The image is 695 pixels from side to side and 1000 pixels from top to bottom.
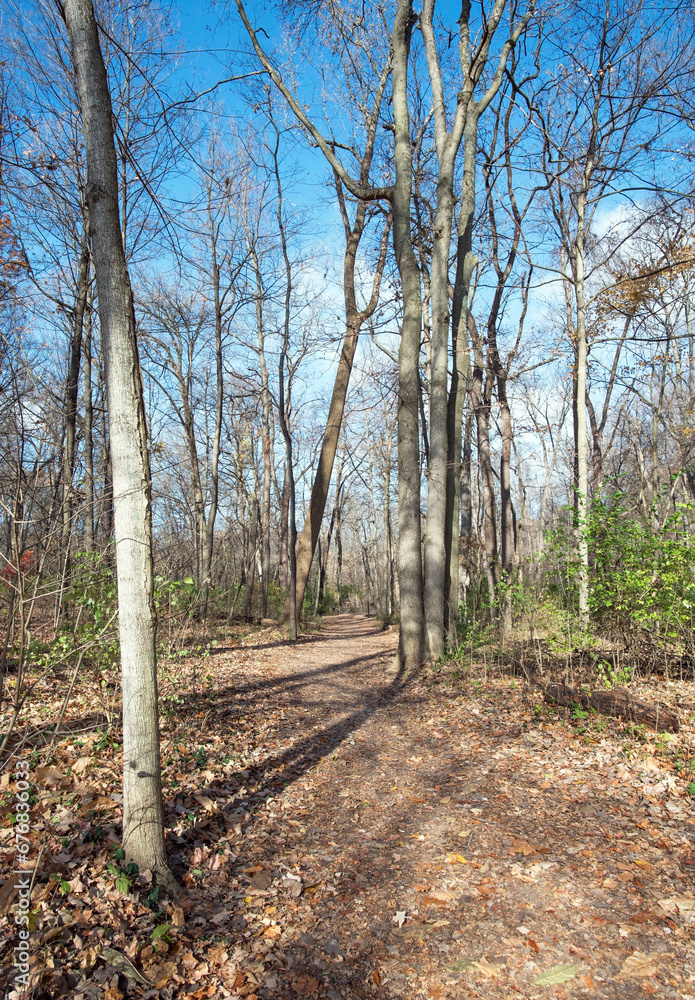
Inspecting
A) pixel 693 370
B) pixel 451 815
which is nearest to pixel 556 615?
pixel 451 815

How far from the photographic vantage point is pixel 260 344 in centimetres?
1845

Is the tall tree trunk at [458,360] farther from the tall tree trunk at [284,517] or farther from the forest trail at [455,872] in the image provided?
the tall tree trunk at [284,517]

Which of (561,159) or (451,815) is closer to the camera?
(451,815)

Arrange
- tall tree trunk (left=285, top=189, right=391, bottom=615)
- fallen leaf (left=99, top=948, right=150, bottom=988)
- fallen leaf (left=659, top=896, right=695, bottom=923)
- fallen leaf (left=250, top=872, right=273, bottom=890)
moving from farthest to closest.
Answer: tall tree trunk (left=285, top=189, right=391, bottom=615) → fallen leaf (left=250, top=872, right=273, bottom=890) → fallen leaf (left=659, top=896, right=695, bottom=923) → fallen leaf (left=99, top=948, right=150, bottom=988)

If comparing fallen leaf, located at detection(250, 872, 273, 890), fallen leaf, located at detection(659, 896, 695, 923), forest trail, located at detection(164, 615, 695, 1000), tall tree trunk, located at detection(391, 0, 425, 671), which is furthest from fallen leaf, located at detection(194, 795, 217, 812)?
tall tree trunk, located at detection(391, 0, 425, 671)

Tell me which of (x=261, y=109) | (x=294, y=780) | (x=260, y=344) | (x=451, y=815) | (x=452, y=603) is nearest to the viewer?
(x=451, y=815)

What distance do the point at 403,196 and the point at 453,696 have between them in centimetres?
778

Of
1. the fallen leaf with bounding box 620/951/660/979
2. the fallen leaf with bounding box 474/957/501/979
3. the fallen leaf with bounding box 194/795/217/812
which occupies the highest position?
the fallen leaf with bounding box 194/795/217/812

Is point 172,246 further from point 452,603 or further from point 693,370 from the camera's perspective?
point 693,370

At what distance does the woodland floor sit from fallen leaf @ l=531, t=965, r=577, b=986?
0.6 inches

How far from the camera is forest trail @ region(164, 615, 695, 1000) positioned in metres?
2.69

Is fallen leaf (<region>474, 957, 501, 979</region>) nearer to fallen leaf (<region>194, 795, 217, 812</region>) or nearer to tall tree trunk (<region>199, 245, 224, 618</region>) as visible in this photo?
fallen leaf (<region>194, 795, 217, 812</region>)

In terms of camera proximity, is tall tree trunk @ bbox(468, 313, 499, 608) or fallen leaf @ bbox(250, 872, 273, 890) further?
tall tree trunk @ bbox(468, 313, 499, 608)

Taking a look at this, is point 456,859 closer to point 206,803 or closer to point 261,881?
point 261,881
